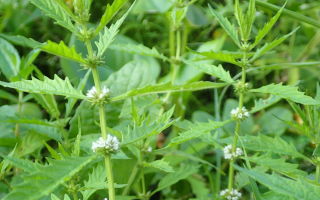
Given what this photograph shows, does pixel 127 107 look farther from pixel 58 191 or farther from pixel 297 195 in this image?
pixel 297 195

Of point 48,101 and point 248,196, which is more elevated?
point 48,101

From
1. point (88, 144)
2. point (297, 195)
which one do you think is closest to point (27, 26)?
point (88, 144)

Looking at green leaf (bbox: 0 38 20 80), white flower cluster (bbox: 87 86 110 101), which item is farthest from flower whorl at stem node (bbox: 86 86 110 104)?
green leaf (bbox: 0 38 20 80)

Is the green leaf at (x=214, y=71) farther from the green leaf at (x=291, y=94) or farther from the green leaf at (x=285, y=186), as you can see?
the green leaf at (x=285, y=186)

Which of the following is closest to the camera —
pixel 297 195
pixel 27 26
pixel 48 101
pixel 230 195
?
pixel 297 195

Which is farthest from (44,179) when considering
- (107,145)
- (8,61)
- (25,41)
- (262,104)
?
(8,61)

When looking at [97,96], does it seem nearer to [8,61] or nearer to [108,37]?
[108,37]

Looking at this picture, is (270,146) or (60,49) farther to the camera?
(270,146)
